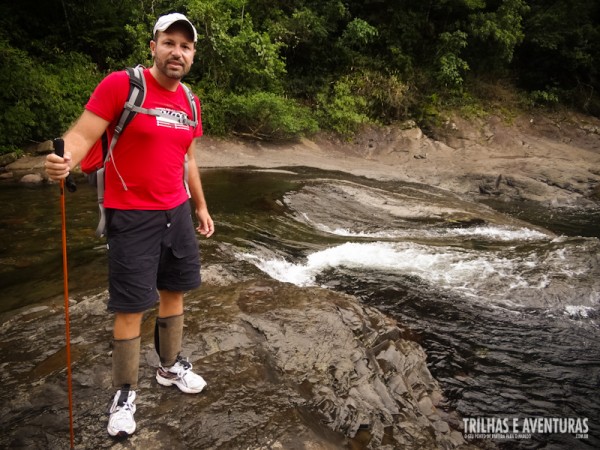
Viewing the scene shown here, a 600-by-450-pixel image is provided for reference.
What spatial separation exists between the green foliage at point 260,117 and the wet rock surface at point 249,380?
962cm

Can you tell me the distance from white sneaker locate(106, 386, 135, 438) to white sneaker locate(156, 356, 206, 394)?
30 cm

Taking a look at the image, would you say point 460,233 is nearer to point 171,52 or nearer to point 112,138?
point 171,52

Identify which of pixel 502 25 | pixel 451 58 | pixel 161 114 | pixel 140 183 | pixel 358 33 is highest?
pixel 502 25

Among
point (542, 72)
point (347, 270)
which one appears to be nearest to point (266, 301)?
point (347, 270)

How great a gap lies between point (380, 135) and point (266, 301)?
41.4ft

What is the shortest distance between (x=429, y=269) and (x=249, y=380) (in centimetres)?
394

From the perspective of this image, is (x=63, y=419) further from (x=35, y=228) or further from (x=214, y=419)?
(x=35, y=228)

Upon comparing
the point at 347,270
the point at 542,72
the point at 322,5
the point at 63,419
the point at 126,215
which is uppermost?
the point at 322,5

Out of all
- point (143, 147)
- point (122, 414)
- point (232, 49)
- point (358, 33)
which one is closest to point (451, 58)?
point (358, 33)

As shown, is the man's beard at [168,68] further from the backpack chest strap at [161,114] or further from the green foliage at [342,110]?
the green foliage at [342,110]

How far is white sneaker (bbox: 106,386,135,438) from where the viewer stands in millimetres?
2240

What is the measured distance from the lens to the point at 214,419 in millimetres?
2467

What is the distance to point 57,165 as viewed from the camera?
6.06 feet

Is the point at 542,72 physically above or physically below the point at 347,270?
above
